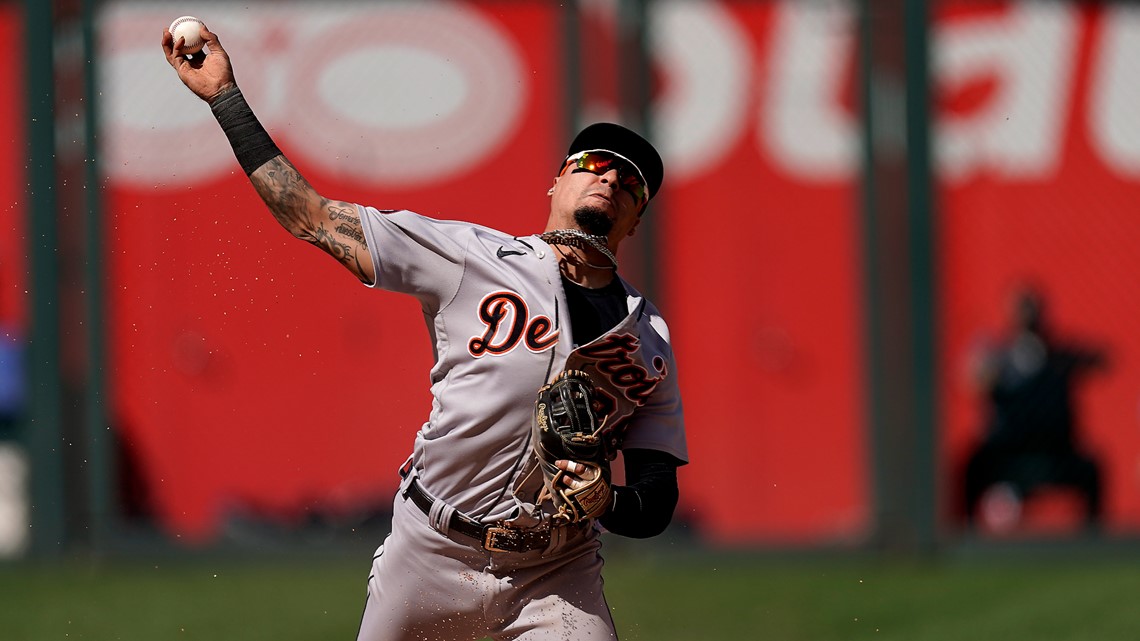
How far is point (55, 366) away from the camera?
10203 millimetres

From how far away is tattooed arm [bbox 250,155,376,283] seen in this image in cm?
386

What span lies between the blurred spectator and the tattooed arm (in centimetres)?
776

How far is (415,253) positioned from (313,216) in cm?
26

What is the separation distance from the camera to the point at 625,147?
420 cm

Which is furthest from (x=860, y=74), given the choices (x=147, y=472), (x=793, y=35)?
(x=147, y=472)

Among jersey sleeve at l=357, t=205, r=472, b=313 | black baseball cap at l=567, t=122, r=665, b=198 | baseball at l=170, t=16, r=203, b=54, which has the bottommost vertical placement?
jersey sleeve at l=357, t=205, r=472, b=313

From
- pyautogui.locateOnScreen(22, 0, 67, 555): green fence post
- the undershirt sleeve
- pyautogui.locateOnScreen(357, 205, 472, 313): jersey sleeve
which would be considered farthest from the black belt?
pyautogui.locateOnScreen(22, 0, 67, 555): green fence post

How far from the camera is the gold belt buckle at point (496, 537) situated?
4059 mm

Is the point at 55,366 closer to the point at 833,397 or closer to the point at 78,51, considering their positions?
the point at 78,51

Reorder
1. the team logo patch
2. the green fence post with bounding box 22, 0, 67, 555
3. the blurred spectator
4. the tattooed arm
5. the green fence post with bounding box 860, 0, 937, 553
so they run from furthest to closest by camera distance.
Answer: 1. the blurred spectator
2. the green fence post with bounding box 860, 0, 937, 553
3. the green fence post with bounding box 22, 0, 67, 555
4. the team logo patch
5. the tattooed arm

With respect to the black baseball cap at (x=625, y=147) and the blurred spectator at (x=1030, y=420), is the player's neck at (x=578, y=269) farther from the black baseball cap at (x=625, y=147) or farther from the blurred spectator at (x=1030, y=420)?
the blurred spectator at (x=1030, y=420)

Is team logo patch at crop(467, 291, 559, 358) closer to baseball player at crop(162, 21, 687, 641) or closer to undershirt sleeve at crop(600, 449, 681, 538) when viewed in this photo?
baseball player at crop(162, 21, 687, 641)

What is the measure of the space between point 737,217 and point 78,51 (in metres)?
4.44

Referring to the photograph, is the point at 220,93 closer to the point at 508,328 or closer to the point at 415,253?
the point at 415,253
